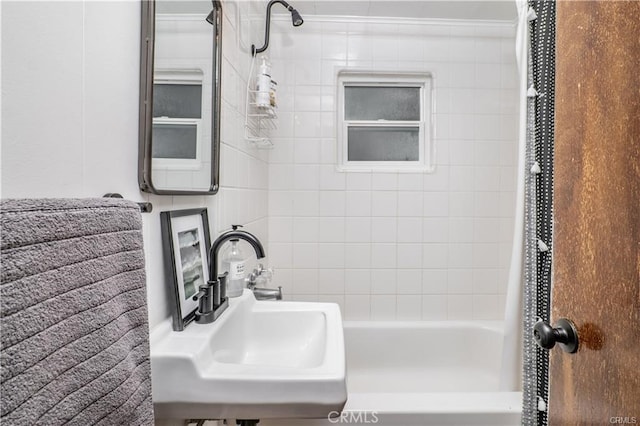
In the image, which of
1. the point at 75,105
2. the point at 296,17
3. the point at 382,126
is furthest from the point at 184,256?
the point at 382,126

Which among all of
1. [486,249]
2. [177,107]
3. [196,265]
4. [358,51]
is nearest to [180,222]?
[196,265]

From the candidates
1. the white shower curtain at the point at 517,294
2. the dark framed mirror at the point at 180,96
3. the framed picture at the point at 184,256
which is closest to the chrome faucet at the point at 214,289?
the framed picture at the point at 184,256

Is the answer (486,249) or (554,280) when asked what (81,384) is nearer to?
(554,280)

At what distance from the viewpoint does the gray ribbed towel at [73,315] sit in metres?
0.31

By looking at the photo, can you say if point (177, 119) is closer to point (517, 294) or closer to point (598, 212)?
point (598, 212)

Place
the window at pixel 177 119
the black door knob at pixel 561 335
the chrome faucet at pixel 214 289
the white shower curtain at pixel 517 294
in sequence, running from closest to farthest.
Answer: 1. the black door knob at pixel 561 335
2. the window at pixel 177 119
3. the chrome faucet at pixel 214 289
4. the white shower curtain at pixel 517 294

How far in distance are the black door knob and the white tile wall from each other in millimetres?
1450

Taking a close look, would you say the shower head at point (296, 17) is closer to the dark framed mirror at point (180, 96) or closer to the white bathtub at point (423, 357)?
the dark framed mirror at point (180, 96)

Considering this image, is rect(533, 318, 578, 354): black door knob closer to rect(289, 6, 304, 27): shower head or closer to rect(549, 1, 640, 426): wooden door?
rect(549, 1, 640, 426): wooden door

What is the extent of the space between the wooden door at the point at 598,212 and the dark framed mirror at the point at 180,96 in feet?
2.83

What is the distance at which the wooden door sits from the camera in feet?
1.71

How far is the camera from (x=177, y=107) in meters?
0.90

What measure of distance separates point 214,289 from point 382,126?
1.62 meters

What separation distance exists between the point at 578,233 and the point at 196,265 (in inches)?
36.3
